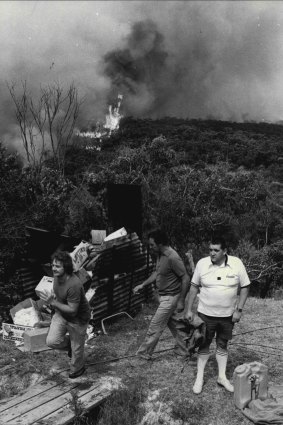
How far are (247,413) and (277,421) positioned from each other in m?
0.34

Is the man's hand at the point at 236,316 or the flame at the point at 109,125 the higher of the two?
the flame at the point at 109,125

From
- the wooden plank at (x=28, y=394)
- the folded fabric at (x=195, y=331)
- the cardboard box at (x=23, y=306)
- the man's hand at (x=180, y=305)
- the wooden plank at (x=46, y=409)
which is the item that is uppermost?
the man's hand at (x=180, y=305)

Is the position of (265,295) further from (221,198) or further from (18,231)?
(18,231)

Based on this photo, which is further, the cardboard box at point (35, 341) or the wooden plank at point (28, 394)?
the cardboard box at point (35, 341)

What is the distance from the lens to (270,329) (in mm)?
7293

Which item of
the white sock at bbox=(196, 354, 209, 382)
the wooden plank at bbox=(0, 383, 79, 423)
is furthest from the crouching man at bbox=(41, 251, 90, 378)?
the white sock at bbox=(196, 354, 209, 382)

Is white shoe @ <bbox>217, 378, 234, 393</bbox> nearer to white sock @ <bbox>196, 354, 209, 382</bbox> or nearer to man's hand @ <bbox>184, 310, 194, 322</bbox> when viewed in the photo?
white sock @ <bbox>196, 354, 209, 382</bbox>

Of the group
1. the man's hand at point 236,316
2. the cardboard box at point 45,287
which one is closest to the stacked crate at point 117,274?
the cardboard box at point 45,287

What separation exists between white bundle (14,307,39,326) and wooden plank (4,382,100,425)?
2337mm

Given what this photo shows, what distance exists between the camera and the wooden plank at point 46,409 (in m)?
4.14

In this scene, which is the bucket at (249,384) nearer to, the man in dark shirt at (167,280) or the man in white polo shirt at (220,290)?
the man in white polo shirt at (220,290)

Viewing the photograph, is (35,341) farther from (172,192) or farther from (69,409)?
(172,192)

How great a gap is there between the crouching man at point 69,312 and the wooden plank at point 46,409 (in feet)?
1.40

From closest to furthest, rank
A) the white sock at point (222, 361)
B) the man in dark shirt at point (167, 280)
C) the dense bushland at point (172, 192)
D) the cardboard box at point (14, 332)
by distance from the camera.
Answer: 1. the white sock at point (222, 361)
2. the man in dark shirt at point (167, 280)
3. the cardboard box at point (14, 332)
4. the dense bushland at point (172, 192)
